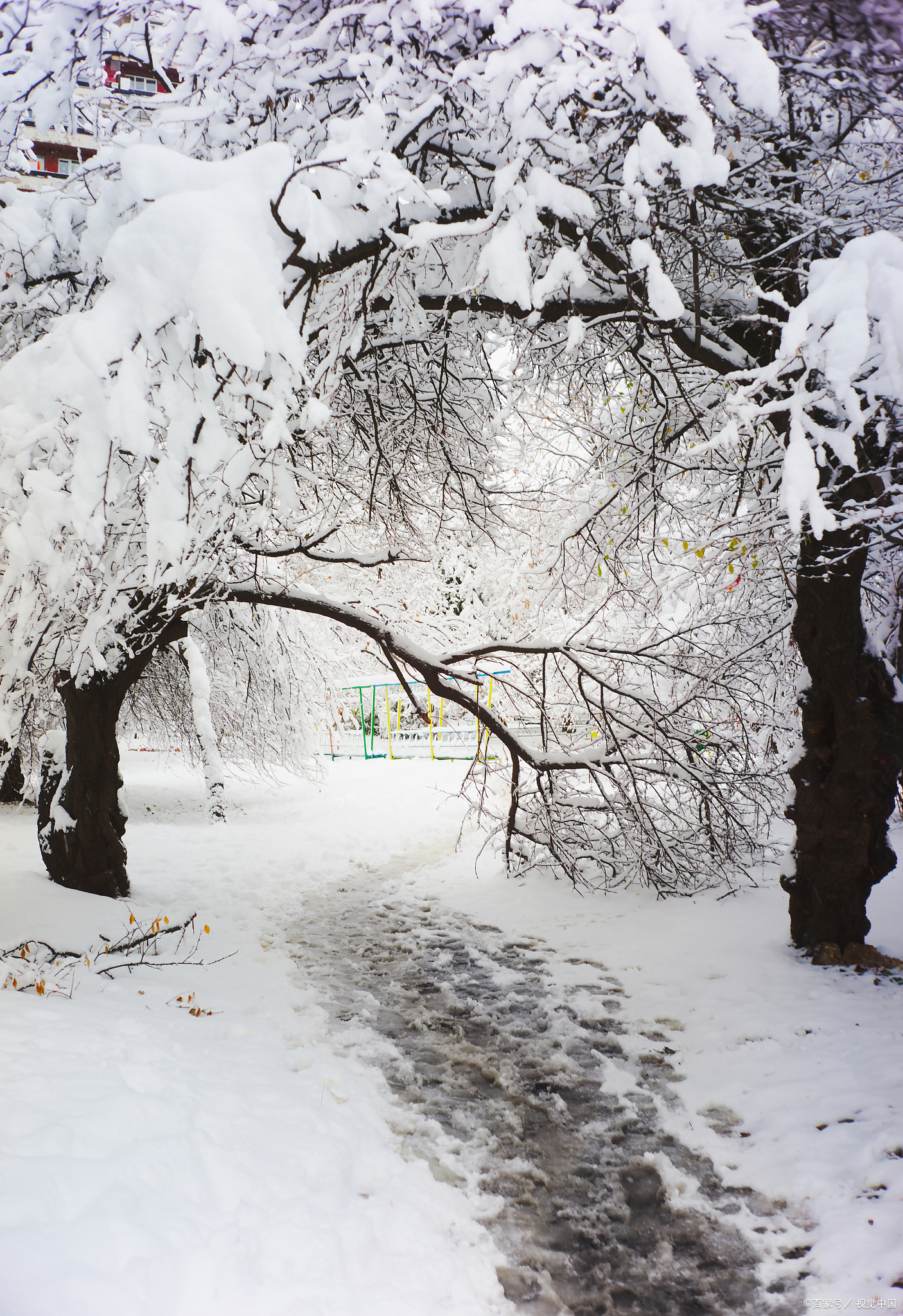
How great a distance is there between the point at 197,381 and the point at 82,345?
53cm

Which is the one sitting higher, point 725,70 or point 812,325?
point 725,70

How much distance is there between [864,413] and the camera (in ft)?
9.84

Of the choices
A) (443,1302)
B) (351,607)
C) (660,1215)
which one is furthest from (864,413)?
(351,607)

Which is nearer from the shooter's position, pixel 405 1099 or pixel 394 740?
pixel 405 1099

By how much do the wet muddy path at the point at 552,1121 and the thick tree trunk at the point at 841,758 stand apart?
1.44m

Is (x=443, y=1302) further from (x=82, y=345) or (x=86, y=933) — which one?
(x=86, y=933)

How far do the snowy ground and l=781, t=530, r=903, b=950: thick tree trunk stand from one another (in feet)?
1.80

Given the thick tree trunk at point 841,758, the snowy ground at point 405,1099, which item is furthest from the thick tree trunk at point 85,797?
the thick tree trunk at point 841,758

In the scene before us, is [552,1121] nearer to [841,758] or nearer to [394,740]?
[841,758]

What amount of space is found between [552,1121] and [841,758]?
2.81 m

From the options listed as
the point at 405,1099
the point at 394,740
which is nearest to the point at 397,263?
the point at 405,1099

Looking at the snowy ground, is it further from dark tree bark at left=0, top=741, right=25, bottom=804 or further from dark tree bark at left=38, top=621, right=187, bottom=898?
dark tree bark at left=0, top=741, right=25, bottom=804

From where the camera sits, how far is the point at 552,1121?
363 centimetres

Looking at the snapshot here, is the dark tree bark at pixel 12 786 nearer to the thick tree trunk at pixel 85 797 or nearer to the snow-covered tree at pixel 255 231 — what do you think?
the thick tree trunk at pixel 85 797
